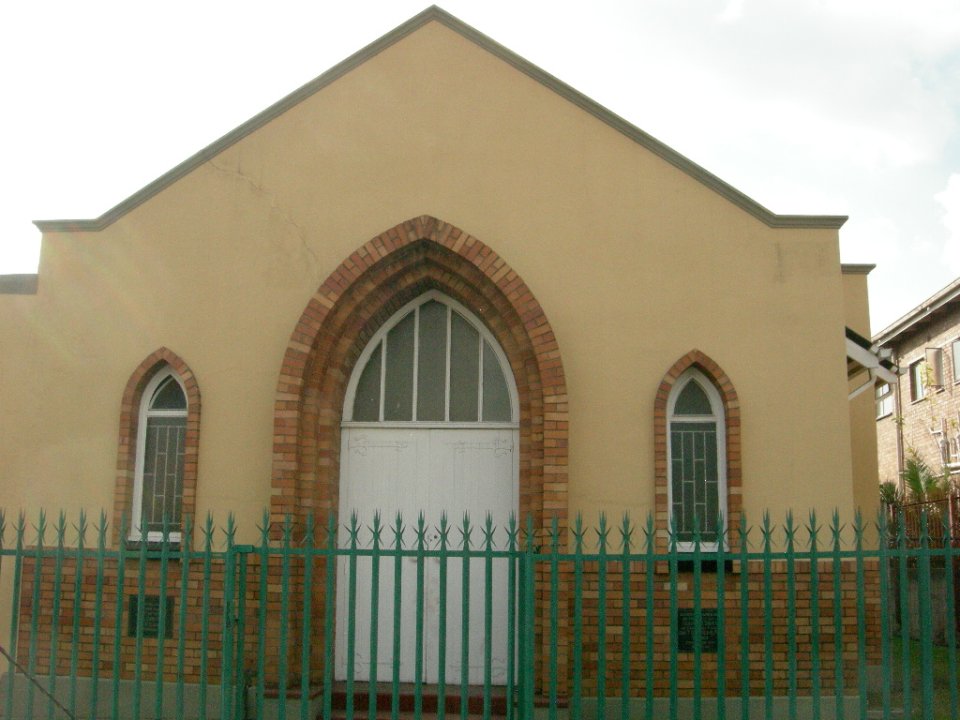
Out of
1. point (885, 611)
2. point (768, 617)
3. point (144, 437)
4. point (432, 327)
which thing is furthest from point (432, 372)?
point (885, 611)

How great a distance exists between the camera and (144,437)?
9.44 metres

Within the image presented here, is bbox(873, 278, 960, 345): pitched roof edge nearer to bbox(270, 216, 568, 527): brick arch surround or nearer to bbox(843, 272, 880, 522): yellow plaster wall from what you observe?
bbox(843, 272, 880, 522): yellow plaster wall

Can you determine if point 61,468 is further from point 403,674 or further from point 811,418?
point 811,418

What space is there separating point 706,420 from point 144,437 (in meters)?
5.37

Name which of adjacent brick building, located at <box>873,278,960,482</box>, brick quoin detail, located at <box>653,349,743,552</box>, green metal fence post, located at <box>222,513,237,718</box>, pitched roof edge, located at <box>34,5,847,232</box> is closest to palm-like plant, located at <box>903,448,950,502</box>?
adjacent brick building, located at <box>873,278,960,482</box>

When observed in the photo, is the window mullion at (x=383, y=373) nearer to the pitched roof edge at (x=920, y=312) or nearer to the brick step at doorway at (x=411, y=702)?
the brick step at doorway at (x=411, y=702)

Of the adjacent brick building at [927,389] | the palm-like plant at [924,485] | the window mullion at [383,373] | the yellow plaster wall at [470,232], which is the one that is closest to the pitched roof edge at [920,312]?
the adjacent brick building at [927,389]

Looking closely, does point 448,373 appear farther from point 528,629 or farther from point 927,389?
point 927,389

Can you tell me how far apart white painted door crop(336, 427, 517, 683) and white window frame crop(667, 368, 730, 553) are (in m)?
1.48

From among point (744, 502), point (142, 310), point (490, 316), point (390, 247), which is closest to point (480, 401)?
point (490, 316)

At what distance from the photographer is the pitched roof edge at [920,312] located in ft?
70.7

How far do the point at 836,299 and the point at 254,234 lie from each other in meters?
5.58

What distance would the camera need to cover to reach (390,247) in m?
9.30

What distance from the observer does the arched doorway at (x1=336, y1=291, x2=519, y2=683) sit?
9.31 m
